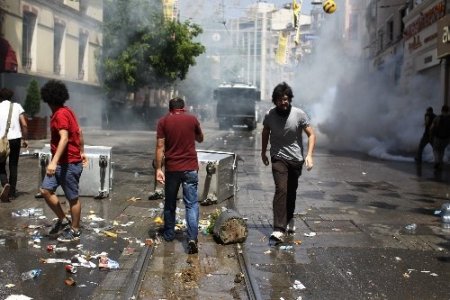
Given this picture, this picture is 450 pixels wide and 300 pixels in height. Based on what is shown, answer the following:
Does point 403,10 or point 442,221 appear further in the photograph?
point 403,10

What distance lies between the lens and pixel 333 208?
8078 millimetres

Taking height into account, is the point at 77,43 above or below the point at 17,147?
above

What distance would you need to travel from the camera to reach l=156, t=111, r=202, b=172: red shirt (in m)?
5.64

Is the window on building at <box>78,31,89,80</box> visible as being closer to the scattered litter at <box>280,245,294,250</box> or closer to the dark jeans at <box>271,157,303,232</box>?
the dark jeans at <box>271,157,303,232</box>

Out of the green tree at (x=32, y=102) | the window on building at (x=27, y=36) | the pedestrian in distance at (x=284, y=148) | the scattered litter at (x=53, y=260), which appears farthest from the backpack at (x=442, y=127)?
the window on building at (x=27, y=36)

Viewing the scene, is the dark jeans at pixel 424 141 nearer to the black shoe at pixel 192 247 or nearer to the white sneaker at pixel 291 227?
the white sneaker at pixel 291 227

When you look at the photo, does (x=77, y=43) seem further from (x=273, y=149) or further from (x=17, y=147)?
(x=273, y=149)

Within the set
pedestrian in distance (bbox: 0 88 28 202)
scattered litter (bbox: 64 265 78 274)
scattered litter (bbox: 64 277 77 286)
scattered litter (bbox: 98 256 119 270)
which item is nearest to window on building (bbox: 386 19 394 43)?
pedestrian in distance (bbox: 0 88 28 202)

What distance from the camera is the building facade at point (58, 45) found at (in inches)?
882

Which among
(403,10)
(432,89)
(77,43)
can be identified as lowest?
(432,89)

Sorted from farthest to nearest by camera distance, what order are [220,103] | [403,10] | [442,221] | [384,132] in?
[220,103]
[403,10]
[384,132]
[442,221]

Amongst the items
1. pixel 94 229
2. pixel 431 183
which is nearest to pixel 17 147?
pixel 94 229

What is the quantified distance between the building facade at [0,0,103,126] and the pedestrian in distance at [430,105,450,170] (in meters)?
15.5

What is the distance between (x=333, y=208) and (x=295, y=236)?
6.43 ft
